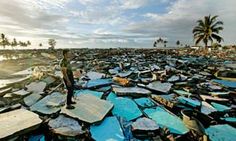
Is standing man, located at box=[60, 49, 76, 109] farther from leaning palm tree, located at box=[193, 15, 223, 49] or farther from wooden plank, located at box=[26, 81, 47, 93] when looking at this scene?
leaning palm tree, located at box=[193, 15, 223, 49]

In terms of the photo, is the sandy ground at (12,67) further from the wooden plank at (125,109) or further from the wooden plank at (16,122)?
the wooden plank at (125,109)

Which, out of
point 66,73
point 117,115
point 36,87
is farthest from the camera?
point 36,87

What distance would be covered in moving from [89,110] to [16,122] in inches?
77.7

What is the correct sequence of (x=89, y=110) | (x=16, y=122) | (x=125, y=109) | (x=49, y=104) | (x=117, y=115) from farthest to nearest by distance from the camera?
1. (x=125, y=109)
2. (x=49, y=104)
3. (x=117, y=115)
4. (x=89, y=110)
5. (x=16, y=122)

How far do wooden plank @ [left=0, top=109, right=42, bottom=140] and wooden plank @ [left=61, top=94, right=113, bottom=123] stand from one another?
880 mm

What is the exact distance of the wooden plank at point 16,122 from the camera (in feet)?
15.4

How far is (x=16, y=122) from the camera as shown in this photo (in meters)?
5.20

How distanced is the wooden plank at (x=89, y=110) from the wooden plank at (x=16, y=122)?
880mm

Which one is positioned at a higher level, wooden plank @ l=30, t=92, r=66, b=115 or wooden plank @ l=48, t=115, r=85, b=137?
wooden plank @ l=30, t=92, r=66, b=115

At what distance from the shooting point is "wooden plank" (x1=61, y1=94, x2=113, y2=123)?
18.8 ft

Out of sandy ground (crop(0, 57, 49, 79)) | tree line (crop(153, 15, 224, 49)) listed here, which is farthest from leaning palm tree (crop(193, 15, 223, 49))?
sandy ground (crop(0, 57, 49, 79))

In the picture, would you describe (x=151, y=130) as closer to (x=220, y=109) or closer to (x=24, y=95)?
(x=220, y=109)

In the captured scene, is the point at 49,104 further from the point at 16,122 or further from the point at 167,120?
the point at 167,120

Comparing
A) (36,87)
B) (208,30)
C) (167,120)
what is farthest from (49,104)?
(208,30)
